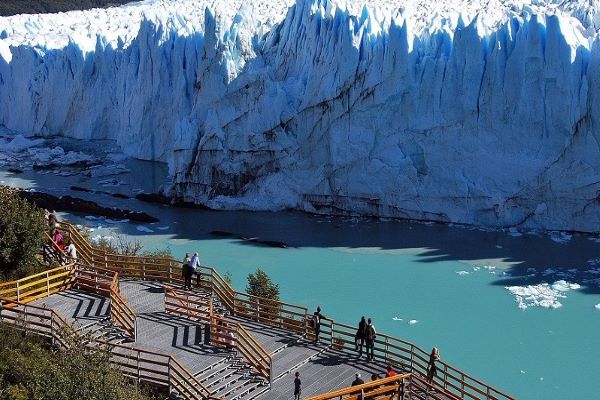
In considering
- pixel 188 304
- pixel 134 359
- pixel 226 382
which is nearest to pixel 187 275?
pixel 188 304

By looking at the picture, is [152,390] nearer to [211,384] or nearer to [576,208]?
[211,384]

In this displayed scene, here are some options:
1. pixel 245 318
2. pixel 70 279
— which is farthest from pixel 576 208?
pixel 70 279

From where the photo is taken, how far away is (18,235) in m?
9.06

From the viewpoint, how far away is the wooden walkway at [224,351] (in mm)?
7895

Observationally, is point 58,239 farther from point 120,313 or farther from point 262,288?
point 262,288

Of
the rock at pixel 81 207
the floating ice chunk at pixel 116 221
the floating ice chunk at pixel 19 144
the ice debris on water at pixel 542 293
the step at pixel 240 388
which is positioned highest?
the floating ice chunk at pixel 19 144

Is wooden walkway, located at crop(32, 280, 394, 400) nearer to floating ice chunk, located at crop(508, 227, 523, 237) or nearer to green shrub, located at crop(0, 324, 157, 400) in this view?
green shrub, located at crop(0, 324, 157, 400)

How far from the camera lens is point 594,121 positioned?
60.4 ft

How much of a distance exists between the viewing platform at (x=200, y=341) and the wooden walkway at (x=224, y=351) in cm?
1

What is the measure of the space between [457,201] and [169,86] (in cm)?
1130

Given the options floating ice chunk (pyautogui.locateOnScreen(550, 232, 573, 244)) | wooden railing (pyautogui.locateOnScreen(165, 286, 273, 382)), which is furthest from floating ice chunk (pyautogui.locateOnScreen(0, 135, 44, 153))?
wooden railing (pyautogui.locateOnScreen(165, 286, 273, 382))

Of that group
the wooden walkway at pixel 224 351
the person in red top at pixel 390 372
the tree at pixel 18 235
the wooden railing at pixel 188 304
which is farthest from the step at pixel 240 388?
the tree at pixel 18 235

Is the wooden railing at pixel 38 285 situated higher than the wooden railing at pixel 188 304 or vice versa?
the wooden railing at pixel 38 285

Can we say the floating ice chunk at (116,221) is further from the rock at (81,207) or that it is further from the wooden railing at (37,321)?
the wooden railing at (37,321)
